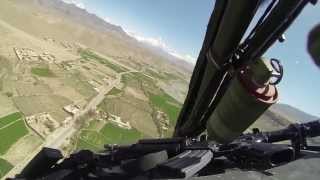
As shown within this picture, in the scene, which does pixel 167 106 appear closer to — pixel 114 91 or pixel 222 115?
pixel 114 91

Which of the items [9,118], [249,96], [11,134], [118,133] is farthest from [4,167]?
[249,96]

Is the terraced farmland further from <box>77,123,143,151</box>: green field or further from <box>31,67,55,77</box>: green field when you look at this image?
<box>31,67,55,77</box>: green field

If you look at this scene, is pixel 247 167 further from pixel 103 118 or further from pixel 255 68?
pixel 103 118

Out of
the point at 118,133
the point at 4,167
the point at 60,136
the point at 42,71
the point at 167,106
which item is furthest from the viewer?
the point at 167,106

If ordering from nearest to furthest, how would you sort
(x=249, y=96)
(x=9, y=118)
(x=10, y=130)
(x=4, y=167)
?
(x=249, y=96) < (x=4, y=167) < (x=10, y=130) < (x=9, y=118)

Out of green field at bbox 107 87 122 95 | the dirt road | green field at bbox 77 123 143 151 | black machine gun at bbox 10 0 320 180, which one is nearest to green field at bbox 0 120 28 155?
the dirt road

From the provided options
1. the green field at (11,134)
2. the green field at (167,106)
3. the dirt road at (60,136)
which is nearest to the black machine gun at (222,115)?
the dirt road at (60,136)

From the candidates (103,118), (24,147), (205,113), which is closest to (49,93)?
(103,118)
